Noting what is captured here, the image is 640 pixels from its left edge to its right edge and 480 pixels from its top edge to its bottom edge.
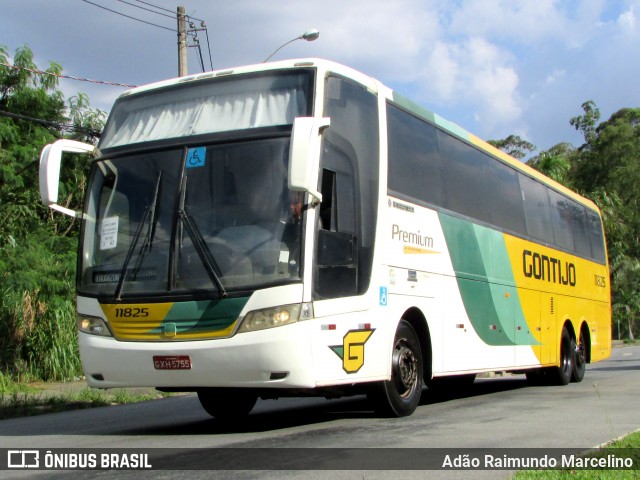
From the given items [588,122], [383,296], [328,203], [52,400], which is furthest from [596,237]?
[588,122]

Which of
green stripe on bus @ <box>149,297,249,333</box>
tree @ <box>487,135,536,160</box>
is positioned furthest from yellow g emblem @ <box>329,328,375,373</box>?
tree @ <box>487,135,536,160</box>

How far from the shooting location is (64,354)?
18.3m

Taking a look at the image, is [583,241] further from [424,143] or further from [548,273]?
[424,143]

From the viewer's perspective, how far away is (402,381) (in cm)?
984

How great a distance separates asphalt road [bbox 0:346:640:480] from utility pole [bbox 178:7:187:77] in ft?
32.1

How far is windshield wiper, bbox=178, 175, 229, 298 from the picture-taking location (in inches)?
321

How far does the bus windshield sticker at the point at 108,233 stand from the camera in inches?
348

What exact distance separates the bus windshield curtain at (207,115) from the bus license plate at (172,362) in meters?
2.24

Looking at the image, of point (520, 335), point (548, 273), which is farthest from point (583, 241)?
point (520, 335)

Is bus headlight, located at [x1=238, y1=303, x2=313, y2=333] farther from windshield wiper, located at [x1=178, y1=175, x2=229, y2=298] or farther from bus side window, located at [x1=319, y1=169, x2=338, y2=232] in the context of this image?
bus side window, located at [x1=319, y1=169, x2=338, y2=232]

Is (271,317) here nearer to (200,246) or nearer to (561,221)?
(200,246)

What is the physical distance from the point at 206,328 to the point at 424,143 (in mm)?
4336

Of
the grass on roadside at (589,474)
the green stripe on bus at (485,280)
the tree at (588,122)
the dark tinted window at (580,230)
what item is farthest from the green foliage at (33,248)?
the tree at (588,122)

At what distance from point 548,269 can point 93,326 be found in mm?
9507
